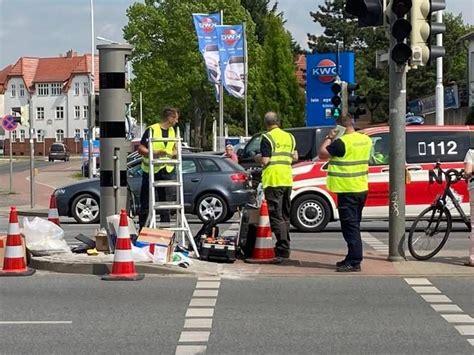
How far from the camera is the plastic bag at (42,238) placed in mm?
11148

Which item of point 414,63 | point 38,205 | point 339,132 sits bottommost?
point 38,205

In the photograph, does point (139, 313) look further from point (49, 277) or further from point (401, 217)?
point (401, 217)

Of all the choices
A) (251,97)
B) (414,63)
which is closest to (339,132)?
(414,63)

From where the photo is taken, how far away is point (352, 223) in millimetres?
10602

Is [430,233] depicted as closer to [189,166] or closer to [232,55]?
[189,166]

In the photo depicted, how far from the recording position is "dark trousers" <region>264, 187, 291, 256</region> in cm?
1141

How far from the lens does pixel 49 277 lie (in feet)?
33.9

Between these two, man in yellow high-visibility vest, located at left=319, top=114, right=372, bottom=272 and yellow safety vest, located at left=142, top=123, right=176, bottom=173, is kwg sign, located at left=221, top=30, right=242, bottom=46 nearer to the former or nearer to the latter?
yellow safety vest, located at left=142, top=123, right=176, bottom=173

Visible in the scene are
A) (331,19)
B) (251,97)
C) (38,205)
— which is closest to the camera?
(38,205)

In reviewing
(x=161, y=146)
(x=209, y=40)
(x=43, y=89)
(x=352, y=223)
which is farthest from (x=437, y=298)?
(x=43, y=89)

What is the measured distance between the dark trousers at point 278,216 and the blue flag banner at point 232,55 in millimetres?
22724

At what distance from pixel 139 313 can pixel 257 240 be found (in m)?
3.36

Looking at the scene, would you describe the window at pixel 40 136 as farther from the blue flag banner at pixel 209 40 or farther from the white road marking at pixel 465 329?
the white road marking at pixel 465 329

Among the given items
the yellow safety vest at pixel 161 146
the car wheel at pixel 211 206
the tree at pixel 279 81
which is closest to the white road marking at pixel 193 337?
the yellow safety vest at pixel 161 146
